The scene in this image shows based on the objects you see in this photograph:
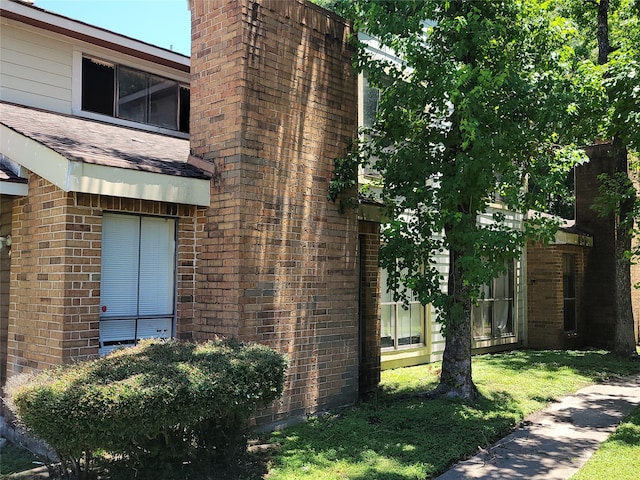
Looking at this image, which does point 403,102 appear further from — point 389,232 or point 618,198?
point 618,198

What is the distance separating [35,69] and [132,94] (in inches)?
64.9

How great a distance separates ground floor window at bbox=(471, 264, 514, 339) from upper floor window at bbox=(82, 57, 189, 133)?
7.91 m

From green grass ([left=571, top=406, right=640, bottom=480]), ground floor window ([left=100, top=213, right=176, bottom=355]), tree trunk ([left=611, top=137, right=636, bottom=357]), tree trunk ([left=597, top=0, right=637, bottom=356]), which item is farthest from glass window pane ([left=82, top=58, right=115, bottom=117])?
tree trunk ([left=611, top=137, right=636, bottom=357])

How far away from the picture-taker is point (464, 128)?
6457mm

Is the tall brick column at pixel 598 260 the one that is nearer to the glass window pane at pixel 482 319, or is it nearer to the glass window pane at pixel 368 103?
the glass window pane at pixel 482 319

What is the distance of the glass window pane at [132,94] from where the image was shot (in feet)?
31.3

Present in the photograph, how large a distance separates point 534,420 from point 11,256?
680 centimetres

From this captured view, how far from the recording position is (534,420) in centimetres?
739

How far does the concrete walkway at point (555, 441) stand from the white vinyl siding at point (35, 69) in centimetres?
768

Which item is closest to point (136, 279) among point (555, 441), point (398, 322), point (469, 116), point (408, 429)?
point (408, 429)

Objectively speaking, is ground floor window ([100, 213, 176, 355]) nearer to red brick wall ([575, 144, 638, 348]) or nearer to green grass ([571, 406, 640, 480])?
green grass ([571, 406, 640, 480])

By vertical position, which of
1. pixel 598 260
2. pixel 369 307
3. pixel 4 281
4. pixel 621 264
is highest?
pixel 598 260

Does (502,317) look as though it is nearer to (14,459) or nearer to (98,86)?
(98,86)

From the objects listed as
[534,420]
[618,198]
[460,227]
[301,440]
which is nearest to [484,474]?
[301,440]
